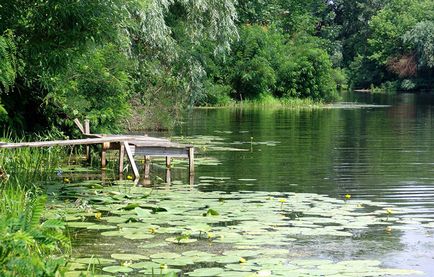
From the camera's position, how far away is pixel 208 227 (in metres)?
10.6

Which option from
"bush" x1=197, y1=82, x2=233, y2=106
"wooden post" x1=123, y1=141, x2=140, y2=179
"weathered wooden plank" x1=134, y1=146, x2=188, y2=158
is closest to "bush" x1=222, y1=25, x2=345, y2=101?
"bush" x1=197, y1=82, x2=233, y2=106

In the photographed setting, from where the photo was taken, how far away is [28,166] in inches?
632

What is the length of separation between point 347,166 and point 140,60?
675 cm

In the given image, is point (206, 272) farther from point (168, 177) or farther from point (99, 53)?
point (99, 53)

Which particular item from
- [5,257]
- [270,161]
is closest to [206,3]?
[270,161]

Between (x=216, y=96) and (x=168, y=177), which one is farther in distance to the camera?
(x=216, y=96)

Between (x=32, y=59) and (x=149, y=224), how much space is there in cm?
335

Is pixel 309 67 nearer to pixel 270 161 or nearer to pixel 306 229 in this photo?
pixel 270 161

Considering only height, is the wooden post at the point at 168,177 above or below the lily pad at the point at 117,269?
above

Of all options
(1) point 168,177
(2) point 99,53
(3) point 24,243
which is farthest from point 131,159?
(3) point 24,243

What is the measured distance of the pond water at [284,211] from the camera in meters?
9.35

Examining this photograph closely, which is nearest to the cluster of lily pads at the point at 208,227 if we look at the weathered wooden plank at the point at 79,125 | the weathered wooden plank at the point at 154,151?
the weathered wooden plank at the point at 154,151

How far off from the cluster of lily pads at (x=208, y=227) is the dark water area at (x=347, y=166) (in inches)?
18.5

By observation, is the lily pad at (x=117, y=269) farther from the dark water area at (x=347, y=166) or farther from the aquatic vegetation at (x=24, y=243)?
the dark water area at (x=347, y=166)
